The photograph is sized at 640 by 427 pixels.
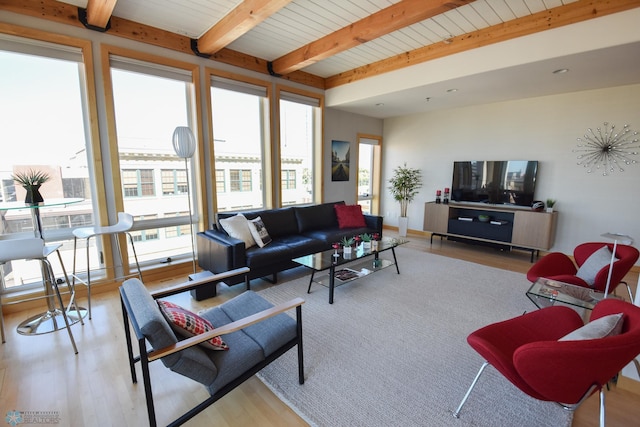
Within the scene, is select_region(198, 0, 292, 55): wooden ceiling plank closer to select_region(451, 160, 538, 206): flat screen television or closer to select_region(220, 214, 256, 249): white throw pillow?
select_region(220, 214, 256, 249): white throw pillow

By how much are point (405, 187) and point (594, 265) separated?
362 centimetres

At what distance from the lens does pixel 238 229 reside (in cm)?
349

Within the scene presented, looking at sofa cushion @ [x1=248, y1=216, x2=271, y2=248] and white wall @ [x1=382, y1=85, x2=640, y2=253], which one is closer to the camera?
sofa cushion @ [x1=248, y1=216, x2=271, y2=248]

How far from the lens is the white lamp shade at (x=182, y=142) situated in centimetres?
334

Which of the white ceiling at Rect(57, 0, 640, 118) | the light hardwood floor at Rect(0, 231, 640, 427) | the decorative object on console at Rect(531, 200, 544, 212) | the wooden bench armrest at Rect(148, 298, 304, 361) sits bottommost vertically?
the light hardwood floor at Rect(0, 231, 640, 427)

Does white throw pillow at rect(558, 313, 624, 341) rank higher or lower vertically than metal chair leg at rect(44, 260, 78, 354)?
higher

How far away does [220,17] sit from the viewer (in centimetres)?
313

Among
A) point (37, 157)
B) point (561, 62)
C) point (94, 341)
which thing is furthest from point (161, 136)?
point (561, 62)

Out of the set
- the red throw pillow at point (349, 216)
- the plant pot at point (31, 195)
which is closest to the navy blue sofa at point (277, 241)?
the red throw pillow at point (349, 216)

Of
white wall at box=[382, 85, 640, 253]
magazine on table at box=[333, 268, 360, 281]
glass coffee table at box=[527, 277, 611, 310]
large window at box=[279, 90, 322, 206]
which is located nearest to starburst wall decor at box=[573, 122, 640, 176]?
white wall at box=[382, 85, 640, 253]

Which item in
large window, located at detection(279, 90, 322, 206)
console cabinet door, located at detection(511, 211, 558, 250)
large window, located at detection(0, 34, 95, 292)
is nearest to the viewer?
large window, located at detection(0, 34, 95, 292)

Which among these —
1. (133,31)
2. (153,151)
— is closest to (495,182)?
(153,151)

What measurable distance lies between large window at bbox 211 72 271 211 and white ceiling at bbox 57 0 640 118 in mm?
547

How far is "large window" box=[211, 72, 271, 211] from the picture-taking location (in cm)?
415
